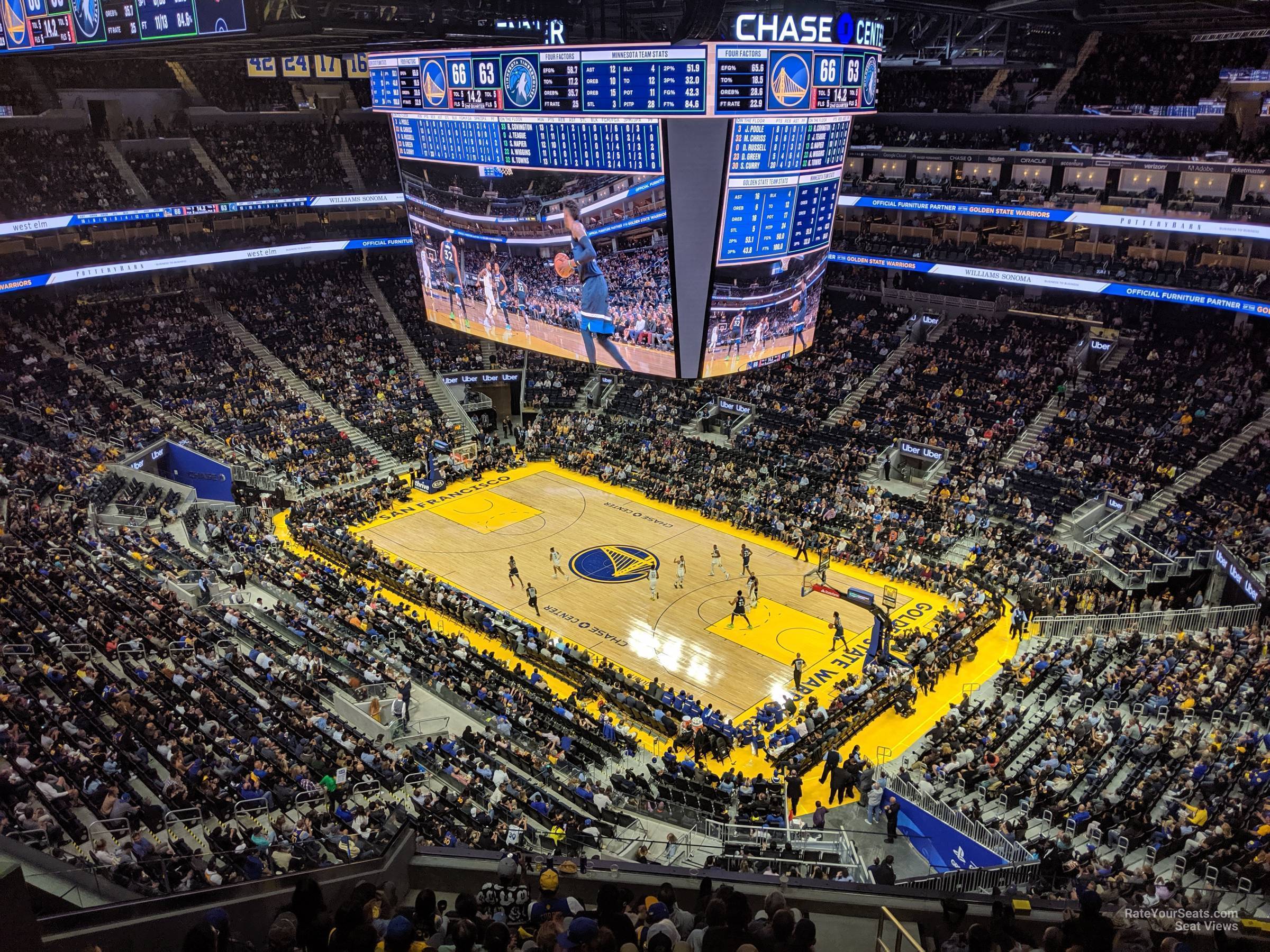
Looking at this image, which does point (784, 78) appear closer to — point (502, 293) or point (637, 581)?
point (502, 293)

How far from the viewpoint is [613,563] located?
28969 millimetres

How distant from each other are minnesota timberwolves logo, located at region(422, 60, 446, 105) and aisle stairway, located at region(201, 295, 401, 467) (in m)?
14.0

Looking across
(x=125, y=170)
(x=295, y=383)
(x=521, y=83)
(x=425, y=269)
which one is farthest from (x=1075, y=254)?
(x=125, y=170)

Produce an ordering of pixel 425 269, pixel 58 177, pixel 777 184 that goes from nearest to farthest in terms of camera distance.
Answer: pixel 777 184, pixel 425 269, pixel 58 177

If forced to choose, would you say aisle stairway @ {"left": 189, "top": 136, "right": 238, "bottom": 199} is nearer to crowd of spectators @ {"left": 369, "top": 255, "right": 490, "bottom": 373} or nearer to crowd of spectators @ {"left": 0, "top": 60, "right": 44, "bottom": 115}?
crowd of spectators @ {"left": 0, "top": 60, "right": 44, "bottom": 115}

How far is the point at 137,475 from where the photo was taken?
30.0 m

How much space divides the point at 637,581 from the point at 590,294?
839cm

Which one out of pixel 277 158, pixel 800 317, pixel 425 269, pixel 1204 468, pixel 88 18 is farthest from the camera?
pixel 277 158

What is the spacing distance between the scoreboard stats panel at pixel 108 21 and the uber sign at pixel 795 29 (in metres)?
10.6

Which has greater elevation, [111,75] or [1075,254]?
[111,75]

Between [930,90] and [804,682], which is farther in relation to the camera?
[930,90]

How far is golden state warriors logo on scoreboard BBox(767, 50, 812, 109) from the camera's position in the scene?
847 inches

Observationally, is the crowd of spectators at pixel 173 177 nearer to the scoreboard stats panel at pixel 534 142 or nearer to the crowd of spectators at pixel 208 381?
the crowd of spectators at pixel 208 381

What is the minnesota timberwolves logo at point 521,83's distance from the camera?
23.6 metres
